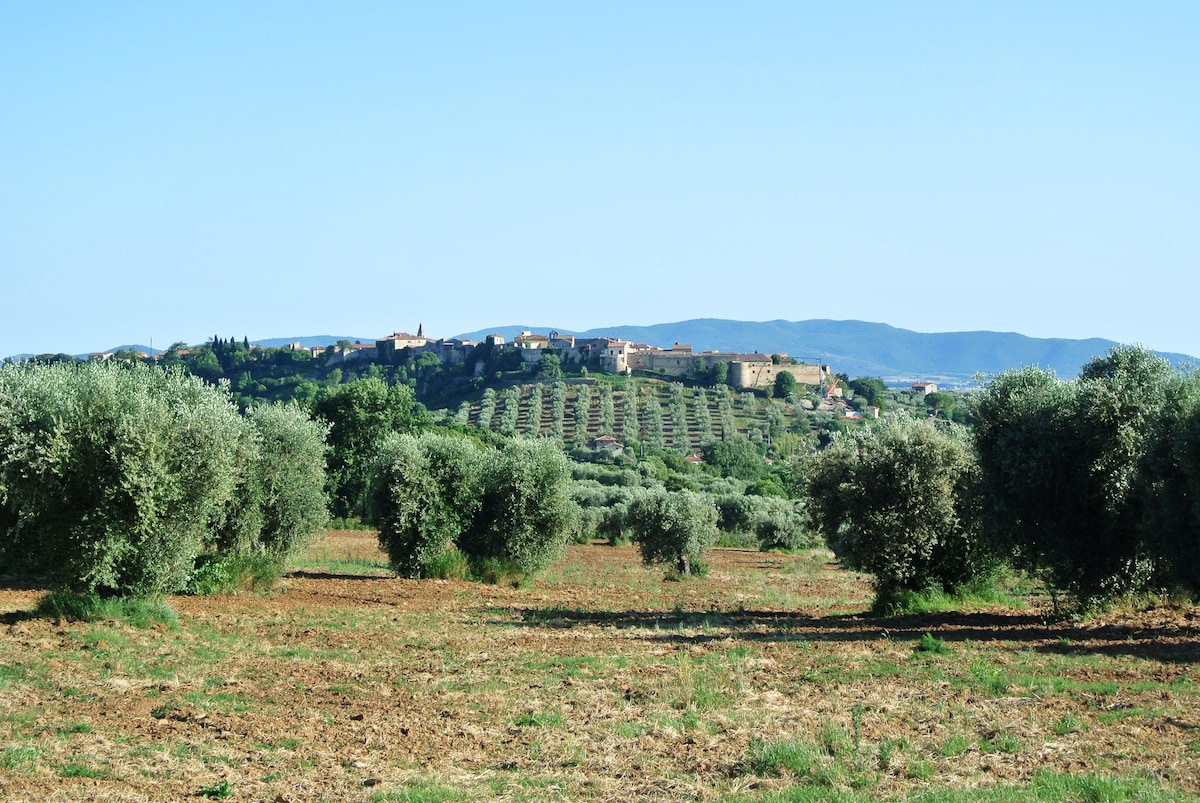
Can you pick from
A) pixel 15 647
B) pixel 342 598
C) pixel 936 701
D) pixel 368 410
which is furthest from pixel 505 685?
pixel 368 410

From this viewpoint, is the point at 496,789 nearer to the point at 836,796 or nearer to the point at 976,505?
the point at 836,796

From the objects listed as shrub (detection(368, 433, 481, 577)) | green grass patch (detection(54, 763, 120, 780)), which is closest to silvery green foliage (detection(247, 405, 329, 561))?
shrub (detection(368, 433, 481, 577))

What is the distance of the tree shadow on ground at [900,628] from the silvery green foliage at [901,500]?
1639 millimetres

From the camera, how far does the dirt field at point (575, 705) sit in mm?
10648

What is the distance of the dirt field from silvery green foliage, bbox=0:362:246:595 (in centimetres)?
135

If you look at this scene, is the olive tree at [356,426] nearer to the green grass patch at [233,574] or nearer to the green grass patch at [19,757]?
the green grass patch at [233,574]

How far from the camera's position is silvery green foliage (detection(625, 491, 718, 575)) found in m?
43.8

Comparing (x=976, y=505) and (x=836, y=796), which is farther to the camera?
(x=976, y=505)

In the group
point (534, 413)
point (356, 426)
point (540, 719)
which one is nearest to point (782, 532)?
point (356, 426)

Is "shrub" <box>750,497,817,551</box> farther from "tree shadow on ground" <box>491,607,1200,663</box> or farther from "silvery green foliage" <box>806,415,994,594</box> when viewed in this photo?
"tree shadow on ground" <box>491,607,1200,663</box>

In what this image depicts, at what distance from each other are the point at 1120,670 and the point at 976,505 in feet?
27.1

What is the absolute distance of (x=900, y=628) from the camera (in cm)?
2238

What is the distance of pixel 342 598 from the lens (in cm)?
2755

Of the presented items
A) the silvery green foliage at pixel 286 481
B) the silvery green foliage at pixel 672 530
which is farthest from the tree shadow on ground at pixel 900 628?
the silvery green foliage at pixel 672 530
